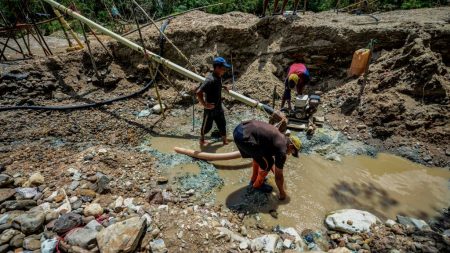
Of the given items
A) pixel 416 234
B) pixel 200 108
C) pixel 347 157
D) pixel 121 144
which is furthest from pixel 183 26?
pixel 416 234

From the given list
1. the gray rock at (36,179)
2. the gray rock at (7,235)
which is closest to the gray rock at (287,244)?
the gray rock at (7,235)

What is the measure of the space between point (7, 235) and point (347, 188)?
491 centimetres

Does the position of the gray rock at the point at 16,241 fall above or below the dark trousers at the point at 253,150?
below

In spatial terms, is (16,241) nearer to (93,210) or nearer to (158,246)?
(93,210)

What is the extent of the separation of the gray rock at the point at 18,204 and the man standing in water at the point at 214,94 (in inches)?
118

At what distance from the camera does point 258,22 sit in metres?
7.28

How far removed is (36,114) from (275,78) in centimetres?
582

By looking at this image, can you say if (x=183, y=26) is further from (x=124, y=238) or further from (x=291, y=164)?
(x=124, y=238)

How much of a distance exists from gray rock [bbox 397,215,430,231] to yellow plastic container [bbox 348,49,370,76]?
3.60 metres

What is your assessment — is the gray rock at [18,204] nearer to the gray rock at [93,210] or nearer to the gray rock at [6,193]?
the gray rock at [6,193]

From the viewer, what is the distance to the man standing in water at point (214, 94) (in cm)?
473

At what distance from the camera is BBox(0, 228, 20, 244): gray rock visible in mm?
3213

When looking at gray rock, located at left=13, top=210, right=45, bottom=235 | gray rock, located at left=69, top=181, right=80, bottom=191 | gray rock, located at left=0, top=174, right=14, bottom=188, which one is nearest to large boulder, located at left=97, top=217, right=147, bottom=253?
gray rock, located at left=13, top=210, right=45, bottom=235

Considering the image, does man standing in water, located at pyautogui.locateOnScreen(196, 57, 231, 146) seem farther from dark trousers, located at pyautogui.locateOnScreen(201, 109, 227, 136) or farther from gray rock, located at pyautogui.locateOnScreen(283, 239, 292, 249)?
gray rock, located at pyautogui.locateOnScreen(283, 239, 292, 249)
